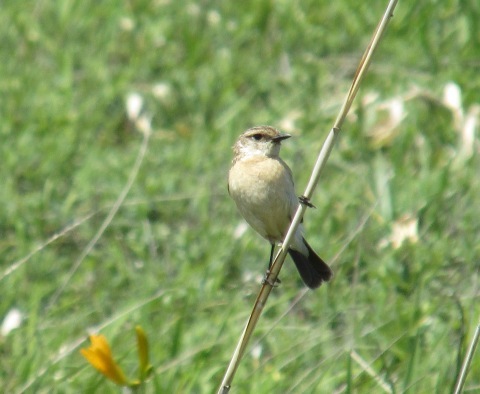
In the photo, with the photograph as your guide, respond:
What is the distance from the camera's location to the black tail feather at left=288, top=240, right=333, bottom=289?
4.28 m

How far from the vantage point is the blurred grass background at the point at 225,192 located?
462 cm

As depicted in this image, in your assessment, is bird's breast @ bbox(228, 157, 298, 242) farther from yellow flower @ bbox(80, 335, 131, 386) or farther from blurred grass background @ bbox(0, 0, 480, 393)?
yellow flower @ bbox(80, 335, 131, 386)

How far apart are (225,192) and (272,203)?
212cm

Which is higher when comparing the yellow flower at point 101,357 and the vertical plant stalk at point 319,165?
the yellow flower at point 101,357

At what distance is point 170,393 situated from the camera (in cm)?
428

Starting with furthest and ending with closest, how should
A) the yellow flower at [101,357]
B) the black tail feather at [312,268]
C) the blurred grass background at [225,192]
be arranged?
the blurred grass background at [225,192]
the black tail feather at [312,268]
the yellow flower at [101,357]

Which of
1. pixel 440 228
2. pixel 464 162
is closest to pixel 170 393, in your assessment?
pixel 440 228

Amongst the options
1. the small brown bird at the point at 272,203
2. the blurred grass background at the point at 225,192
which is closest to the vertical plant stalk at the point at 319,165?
the blurred grass background at the point at 225,192

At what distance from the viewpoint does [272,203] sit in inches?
171

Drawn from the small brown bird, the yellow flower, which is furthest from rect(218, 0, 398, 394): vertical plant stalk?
the small brown bird

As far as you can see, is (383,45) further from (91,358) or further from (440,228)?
(91,358)

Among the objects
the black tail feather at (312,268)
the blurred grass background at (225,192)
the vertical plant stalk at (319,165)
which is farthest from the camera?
the blurred grass background at (225,192)

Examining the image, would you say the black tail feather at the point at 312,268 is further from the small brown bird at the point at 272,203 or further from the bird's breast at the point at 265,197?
the bird's breast at the point at 265,197

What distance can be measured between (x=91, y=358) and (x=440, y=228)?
2.81m
